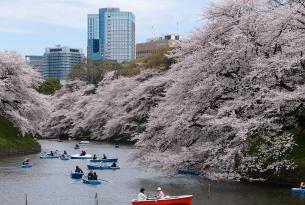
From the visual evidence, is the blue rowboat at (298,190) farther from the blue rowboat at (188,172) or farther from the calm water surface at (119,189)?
the blue rowboat at (188,172)

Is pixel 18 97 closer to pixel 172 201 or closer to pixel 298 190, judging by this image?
pixel 172 201

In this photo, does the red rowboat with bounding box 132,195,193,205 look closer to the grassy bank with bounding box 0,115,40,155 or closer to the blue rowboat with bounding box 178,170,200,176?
the blue rowboat with bounding box 178,170,200,176

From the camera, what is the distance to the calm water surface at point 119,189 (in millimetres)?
33000

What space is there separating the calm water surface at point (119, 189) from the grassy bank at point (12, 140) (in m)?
14.2

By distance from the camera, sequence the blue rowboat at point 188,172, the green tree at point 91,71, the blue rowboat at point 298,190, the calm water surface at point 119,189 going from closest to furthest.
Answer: the calm water surface at point 119,189
the blue rowboat at point 298,190
the blue rowboat at point 188,172
the green tree at point 91,71

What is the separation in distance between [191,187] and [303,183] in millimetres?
7446

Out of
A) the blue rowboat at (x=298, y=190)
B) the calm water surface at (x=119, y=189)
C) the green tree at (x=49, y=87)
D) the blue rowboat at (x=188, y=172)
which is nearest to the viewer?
the calm water surface at (x=119, y=189)

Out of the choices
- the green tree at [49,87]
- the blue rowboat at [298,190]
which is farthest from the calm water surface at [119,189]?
the green tree at [49,87]

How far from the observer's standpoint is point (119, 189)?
3822cm

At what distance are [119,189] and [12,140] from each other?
1270 inches

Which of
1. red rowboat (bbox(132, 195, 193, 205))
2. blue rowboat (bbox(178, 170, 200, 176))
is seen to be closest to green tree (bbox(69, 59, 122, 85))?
blue rowboat (bbox(178, 170, 200, 176))

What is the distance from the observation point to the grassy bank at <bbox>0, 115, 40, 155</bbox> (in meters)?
64.5

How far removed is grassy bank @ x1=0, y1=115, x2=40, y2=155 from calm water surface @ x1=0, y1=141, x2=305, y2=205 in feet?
46.7

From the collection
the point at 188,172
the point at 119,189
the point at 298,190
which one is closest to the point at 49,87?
the point at 188,172
